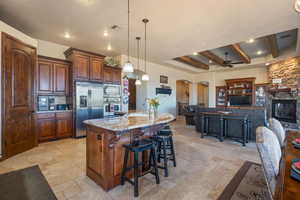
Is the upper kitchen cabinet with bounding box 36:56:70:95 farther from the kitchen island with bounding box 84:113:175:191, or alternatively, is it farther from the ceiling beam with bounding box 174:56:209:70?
the ceiling beam with bounding box 174:56:209:70

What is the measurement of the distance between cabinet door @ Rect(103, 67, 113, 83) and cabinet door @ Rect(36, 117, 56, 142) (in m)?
2.11

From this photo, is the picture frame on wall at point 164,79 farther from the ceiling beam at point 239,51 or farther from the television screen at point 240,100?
the television screen at point 240,100

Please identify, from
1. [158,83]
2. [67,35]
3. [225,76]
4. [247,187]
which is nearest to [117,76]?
[67,35]

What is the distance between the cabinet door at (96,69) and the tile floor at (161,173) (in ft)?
7.09

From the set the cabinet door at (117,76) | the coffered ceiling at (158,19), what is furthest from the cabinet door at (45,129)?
the coffered ceiling at (158,19)

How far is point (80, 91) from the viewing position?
177 inches

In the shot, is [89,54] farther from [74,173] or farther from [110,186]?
[110,186]

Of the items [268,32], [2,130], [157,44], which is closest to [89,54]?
[157,44]

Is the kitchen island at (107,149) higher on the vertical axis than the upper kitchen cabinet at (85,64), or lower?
lower

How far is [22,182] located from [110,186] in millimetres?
1449

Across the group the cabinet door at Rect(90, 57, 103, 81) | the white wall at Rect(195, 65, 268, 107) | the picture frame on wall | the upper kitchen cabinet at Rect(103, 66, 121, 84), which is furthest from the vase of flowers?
the white wall at Rect(195, 65, 268, 107)

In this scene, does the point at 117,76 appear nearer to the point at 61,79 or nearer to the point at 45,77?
the point at 61,79

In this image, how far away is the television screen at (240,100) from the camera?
768cm

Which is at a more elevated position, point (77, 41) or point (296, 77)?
point (77, 41)
